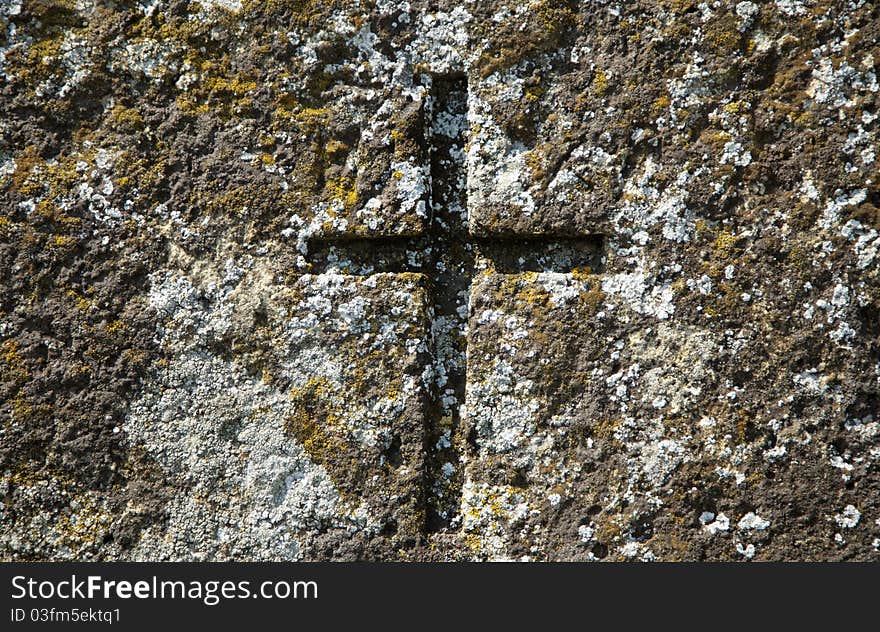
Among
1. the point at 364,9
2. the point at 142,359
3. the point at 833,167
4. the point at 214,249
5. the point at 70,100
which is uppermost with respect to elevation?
the point at 364,9

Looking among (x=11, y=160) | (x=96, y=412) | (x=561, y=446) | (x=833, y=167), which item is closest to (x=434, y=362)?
(x=561, y=446)

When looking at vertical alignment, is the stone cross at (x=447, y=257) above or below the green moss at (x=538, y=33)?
below

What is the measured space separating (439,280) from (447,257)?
45mm

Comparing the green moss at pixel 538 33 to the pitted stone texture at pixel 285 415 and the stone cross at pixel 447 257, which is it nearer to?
the stone cross at pixel 447 257

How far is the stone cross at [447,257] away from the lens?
4.35 ft

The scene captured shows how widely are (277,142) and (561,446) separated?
2.45 ft

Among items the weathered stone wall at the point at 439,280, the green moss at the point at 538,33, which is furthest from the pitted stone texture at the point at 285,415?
the green moss at the point at 538,33

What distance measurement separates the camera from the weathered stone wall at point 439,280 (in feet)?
4.04

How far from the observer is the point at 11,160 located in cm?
137

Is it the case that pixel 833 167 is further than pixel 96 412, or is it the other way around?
pixel 96 412

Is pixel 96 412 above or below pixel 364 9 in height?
below

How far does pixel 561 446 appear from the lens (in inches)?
50.5

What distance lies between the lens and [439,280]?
4.42 feet

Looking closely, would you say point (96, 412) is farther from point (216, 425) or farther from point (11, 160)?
point (11, 160)
